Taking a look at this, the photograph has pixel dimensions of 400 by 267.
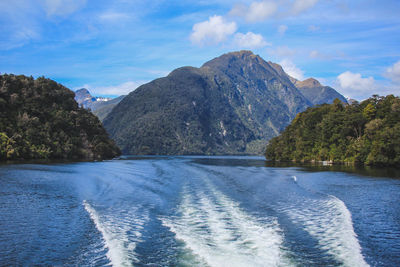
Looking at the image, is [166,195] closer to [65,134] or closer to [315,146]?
[65,134]

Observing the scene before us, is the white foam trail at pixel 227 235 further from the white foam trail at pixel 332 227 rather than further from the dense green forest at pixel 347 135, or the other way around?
the dense green forest at pixel 347 135

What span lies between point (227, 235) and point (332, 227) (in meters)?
6.15

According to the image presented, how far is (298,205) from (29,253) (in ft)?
59.9

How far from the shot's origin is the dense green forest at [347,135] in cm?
6969

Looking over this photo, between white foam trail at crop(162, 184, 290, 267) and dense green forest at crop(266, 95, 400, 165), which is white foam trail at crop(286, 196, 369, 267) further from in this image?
dense green forest at crop(266, 95, 400, 165)

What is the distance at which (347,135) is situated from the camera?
9212 cm

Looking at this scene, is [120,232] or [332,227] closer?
[120,232]

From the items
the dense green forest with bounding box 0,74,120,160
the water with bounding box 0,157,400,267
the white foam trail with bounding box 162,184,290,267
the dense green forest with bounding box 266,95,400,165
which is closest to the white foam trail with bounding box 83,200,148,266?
the water with bounding box 0,157,400,267

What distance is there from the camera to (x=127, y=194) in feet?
95.2

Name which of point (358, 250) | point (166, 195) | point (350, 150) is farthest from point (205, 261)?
point (350, 150)

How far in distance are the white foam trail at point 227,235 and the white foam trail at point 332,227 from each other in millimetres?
2017

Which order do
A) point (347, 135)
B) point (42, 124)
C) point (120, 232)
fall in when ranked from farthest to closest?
point (42, 124), point (347, 135), point (120, 232)

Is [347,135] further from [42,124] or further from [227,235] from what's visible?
[42,124]

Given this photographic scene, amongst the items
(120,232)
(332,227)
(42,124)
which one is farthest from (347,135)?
(42,124)
